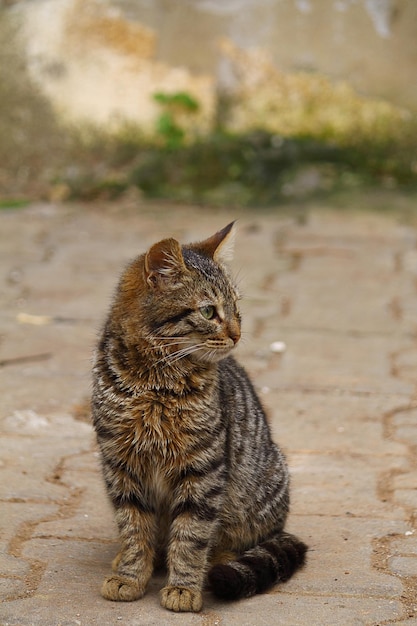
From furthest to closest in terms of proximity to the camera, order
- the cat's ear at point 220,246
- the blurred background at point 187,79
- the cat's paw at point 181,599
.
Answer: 1. the blurred background at point 187,79
2. the cat's ear at point 220,246
3. the cat's paw at point 181,599

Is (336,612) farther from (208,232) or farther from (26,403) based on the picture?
(208,232)

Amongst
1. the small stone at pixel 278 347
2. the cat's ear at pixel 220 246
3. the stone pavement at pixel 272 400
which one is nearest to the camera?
the stone pavement at pixel 272 400

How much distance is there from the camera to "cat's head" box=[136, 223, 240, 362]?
3590mm

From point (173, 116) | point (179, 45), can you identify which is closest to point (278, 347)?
point (173, 116)

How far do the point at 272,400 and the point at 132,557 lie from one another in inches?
85.5

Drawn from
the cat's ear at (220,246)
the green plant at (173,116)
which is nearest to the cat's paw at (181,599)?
the cat's ear at (220,246)

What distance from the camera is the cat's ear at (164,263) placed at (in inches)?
142

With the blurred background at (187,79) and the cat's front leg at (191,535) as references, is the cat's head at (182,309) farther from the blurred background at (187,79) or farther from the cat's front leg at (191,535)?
the blurred background at (187,79)

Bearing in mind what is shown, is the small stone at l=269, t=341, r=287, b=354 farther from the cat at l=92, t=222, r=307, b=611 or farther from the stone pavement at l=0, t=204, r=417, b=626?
the cat at l=92, t=222, r=307, b=611

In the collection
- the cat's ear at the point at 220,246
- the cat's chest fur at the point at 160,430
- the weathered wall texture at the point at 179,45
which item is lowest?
the weathered wall texture at the point at 179,45

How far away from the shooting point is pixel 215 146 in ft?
33.5

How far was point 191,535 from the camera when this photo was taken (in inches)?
139

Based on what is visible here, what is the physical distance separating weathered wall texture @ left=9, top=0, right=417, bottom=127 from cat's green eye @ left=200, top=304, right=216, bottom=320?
6928mm

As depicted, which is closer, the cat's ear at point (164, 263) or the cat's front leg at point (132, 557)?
the cat's front leg at point (132, 557)
